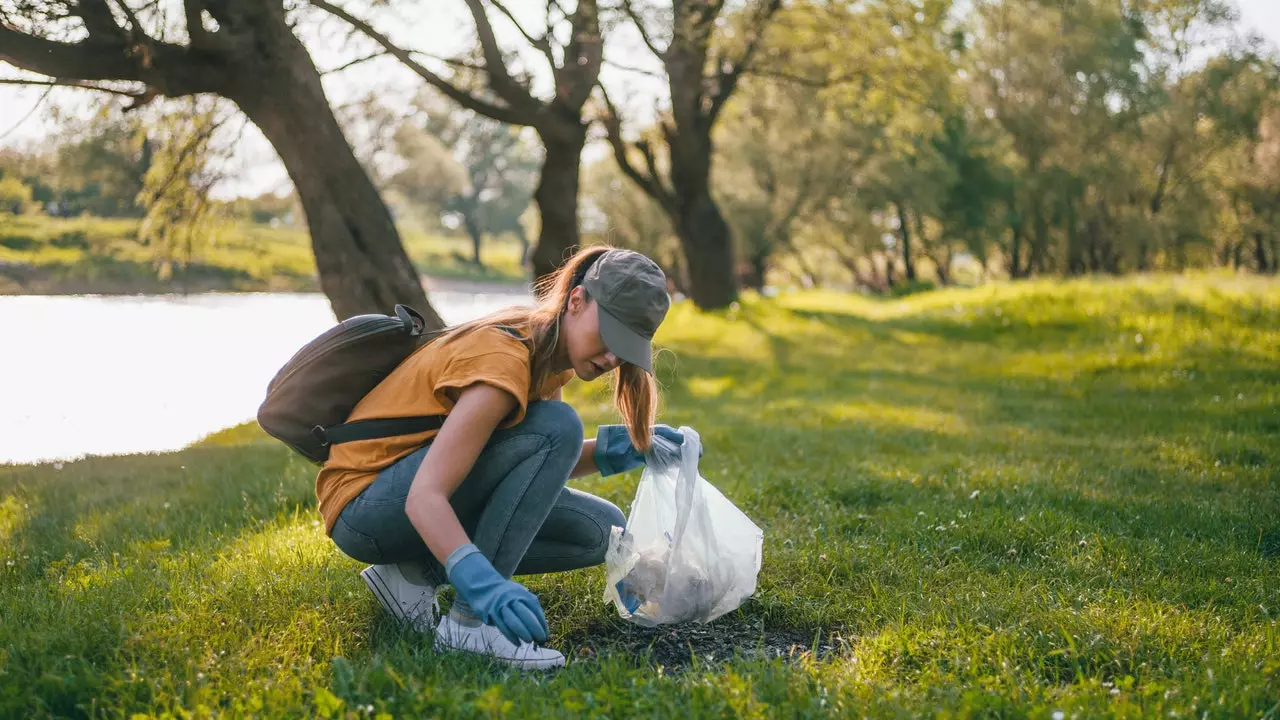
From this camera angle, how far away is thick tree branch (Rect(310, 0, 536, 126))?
24.8 feet

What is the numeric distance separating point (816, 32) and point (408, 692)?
13.7 m

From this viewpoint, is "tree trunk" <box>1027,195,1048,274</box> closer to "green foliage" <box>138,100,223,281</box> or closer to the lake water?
the lake water

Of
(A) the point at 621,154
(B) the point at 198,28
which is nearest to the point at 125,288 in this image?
(B) the point at 198,28

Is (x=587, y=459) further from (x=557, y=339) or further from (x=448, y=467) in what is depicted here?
(x=448, y=467)

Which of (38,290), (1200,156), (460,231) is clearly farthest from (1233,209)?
(460,231)

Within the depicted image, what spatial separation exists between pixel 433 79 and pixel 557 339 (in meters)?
6.78

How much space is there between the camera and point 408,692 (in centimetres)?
259

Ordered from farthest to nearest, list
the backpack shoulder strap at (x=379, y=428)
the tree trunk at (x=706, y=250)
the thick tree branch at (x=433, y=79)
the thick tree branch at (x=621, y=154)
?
the tree trunk at (x=706, y=250)
the thick tree branch at (x=621, y=154)
the thick tree branch at (x=433, y=79)
the backpack shoulder strap at (x=379, y=428)

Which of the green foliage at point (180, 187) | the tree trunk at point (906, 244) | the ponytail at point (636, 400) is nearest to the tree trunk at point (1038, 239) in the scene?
the tree trunk at point (906, 244)

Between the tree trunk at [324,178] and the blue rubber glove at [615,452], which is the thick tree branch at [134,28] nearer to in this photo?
the tree trunk at [324,178]

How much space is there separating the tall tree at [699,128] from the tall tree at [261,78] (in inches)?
276

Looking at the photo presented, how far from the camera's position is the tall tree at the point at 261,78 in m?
6.02

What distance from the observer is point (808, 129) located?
1041 inches

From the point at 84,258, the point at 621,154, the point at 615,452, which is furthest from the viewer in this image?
the point at 621,154
